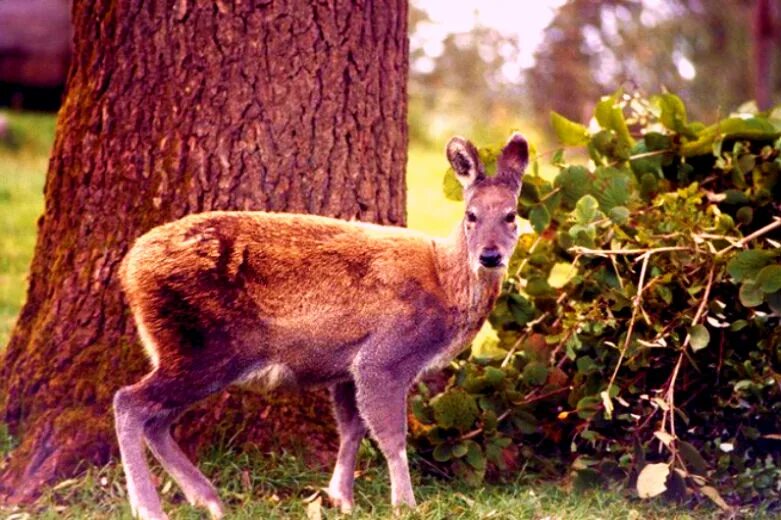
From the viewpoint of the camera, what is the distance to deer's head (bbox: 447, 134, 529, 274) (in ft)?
17.8

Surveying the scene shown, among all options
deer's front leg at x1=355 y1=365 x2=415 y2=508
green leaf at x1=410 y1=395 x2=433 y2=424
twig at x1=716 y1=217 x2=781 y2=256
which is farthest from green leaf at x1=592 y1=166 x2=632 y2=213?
deer's front leg at x1=355 y1=365 x2=415 y2=508

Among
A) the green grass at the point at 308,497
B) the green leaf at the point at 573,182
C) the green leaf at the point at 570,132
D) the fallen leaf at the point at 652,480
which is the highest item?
the green leaf at the point at 570,132

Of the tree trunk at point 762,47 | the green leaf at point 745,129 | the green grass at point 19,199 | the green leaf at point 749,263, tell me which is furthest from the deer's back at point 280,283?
the tree trunk at point 762,47

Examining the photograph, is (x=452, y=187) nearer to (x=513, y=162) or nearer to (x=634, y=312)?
(x=513, y=162)

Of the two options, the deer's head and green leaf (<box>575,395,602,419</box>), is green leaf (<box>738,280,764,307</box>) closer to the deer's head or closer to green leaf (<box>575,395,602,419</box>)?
green leaf (<box>575,395,602,419</box>)

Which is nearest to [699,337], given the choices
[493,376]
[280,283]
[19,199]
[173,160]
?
[493,376]

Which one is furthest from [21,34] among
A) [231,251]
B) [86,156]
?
[231,251]

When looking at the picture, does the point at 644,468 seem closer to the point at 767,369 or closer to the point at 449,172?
the point at 767,369

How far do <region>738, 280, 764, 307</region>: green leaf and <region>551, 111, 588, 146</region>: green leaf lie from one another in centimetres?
141

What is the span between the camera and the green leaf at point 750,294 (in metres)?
5.47

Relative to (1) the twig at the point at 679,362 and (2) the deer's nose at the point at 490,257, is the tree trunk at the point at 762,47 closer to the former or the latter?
(1) the twig at the point at 679,362

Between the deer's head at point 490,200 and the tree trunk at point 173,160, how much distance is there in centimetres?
70

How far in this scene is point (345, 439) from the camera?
5.70 metres

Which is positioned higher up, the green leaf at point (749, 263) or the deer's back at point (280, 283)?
the green leaf at point (749, 263)
